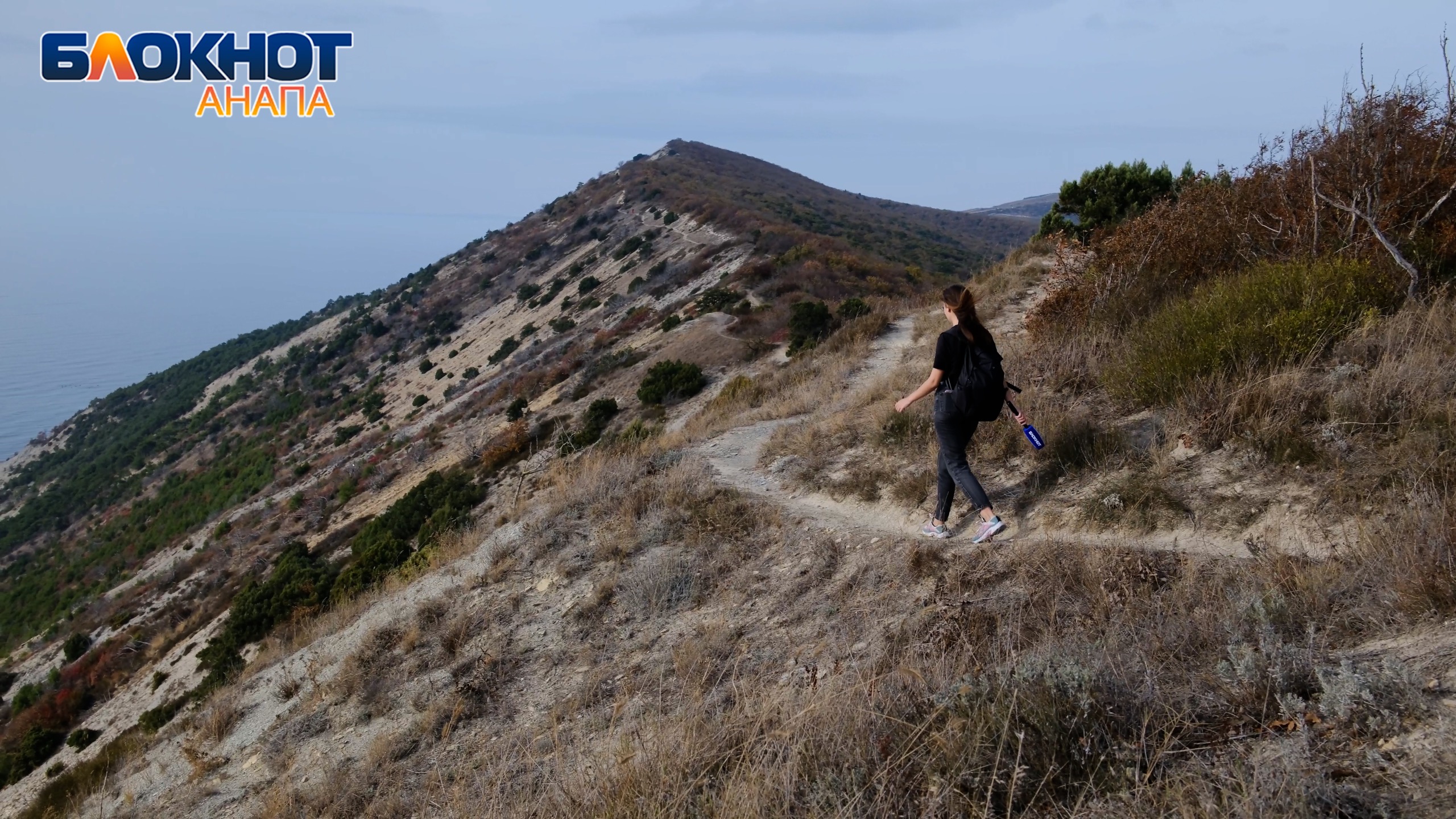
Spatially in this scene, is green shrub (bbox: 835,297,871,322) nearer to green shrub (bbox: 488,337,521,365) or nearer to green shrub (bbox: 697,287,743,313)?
green shrub (bbox: 697,287,743,313)

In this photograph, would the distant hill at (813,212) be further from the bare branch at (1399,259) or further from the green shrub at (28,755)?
the green shrub at (28,755)

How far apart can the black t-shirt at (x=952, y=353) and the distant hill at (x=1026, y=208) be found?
120m

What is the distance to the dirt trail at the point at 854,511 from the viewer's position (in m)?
4.73

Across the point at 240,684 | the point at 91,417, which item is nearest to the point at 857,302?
the point at 240,684

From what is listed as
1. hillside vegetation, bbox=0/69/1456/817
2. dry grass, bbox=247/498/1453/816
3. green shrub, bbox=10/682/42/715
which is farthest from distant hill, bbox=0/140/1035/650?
dry grass, bbox=247/498/1453/816

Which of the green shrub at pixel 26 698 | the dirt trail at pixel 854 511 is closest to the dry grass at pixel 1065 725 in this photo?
the dirt trail at pixel 854 511

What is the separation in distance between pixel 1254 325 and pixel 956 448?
9.31 ft

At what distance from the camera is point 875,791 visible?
8.98 ft

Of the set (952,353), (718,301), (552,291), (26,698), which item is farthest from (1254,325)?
(552,291)

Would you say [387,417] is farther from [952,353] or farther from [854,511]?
[952,353]

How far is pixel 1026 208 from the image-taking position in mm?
136875

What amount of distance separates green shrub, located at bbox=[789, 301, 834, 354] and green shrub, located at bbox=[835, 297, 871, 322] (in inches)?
14.3

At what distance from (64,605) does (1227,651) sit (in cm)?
3645

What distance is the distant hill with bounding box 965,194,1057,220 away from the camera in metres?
124
